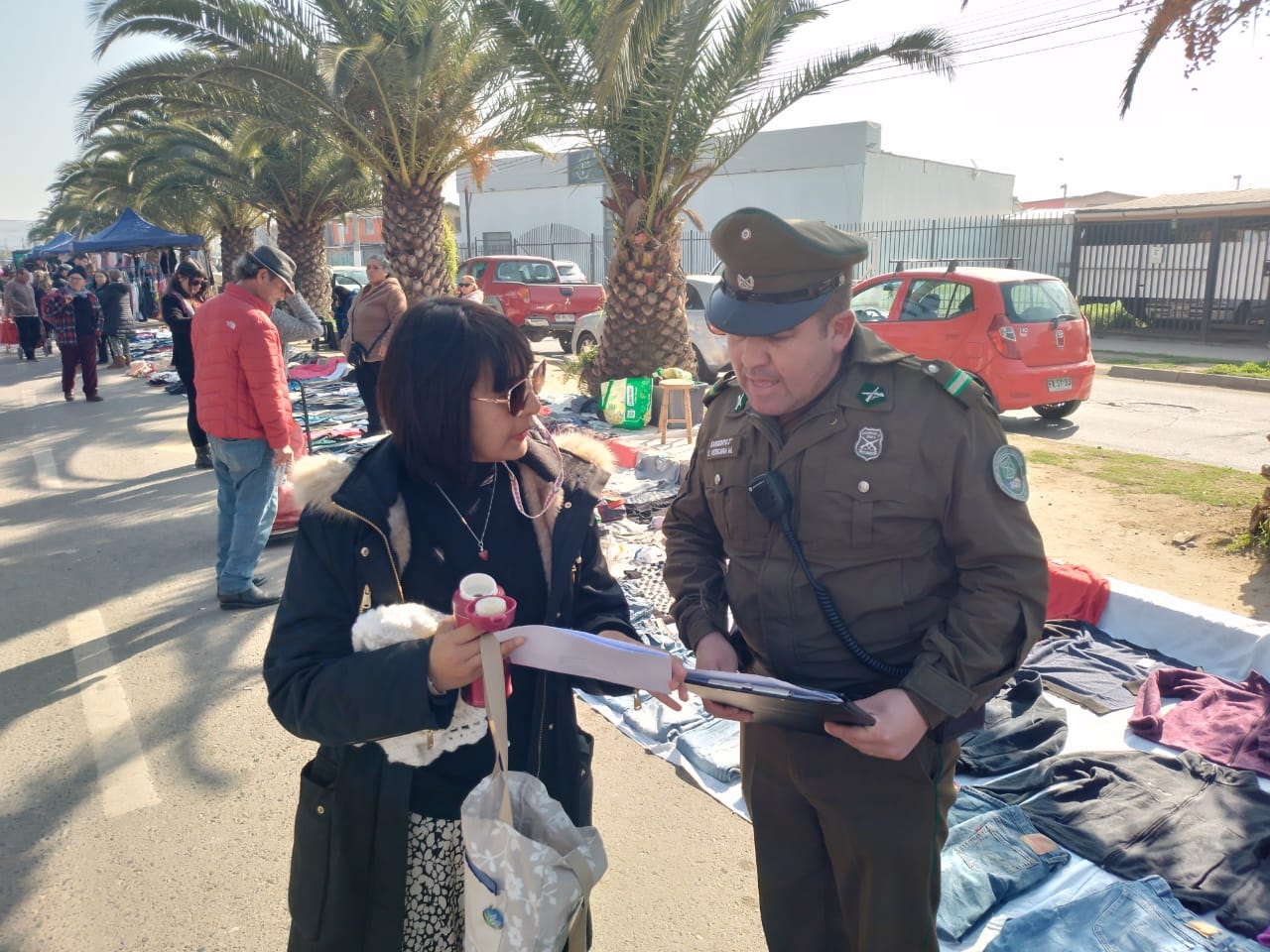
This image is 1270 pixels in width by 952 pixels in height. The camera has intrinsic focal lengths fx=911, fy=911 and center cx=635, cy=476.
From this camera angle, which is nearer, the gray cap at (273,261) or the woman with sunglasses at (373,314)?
the gray cap at (273,261)

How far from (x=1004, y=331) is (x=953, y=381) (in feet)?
28.3

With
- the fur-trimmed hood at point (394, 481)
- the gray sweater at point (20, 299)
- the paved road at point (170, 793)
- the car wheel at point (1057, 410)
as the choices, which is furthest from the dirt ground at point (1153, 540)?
the gray sweater at point (20, 299)

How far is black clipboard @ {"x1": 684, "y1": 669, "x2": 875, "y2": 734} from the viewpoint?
1660 mm

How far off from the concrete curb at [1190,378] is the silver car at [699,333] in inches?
281

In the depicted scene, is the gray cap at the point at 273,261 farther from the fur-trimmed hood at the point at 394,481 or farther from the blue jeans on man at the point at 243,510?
the fur-trimmed hood at the point at 394,481

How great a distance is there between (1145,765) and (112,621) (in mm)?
5256

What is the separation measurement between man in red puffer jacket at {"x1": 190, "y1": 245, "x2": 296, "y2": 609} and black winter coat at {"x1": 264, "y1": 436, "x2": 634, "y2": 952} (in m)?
3.74

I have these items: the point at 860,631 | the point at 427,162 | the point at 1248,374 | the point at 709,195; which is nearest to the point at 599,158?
the point at 427,162

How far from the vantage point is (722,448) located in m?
2.13

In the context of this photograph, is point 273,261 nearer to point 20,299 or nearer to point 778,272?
point 778,272

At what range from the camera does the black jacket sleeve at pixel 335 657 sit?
1.57 metres

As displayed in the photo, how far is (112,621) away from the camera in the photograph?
5.23 m

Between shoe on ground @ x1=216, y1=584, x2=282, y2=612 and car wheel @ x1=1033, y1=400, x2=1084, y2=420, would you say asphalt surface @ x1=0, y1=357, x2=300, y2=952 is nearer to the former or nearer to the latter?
shoe on ground @ x1=216, y1=584, x2=282, y2=612

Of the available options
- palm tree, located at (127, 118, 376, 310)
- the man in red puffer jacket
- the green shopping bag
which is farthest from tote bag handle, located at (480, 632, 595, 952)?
palm tree, located at (127, 118, 376, 310)
